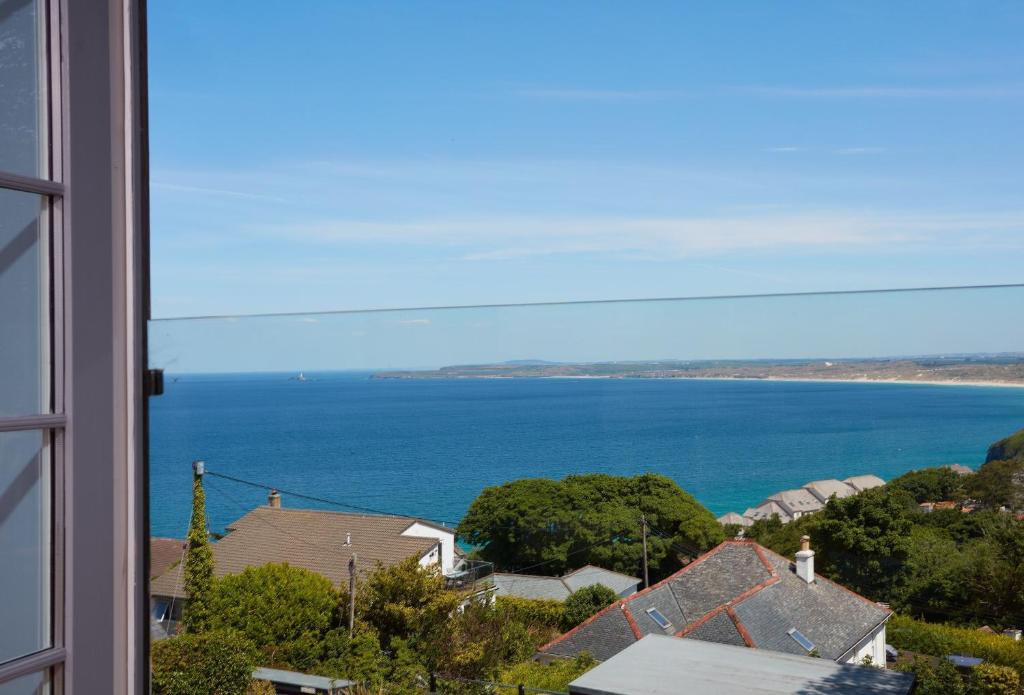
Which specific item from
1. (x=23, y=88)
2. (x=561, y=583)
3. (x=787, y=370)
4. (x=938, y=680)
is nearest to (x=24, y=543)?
(x=23, y=88)

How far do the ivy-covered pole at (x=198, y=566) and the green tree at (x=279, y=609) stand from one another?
4 centimetres

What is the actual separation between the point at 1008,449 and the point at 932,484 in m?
0.28

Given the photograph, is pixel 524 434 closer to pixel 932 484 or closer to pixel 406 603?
pixel 406 603

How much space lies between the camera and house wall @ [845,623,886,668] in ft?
9.89

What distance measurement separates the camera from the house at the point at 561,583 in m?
3.66

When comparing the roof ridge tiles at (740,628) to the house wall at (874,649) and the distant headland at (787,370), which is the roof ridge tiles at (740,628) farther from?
the distant headland at (787,370)

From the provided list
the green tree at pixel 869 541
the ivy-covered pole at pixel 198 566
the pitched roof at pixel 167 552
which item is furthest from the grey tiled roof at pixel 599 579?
the pitched roof at pixel 167 552

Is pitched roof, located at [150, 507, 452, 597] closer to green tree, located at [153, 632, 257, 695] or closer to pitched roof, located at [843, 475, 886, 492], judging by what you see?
green tree, located at [153, 632, 257, 695]

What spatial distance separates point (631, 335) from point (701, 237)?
11.0 feet

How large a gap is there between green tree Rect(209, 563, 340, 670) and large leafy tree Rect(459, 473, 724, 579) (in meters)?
0.71

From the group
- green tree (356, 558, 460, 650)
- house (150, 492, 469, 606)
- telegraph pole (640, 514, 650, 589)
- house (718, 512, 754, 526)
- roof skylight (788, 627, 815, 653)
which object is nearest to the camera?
roof skylight (788, 627, 815, 653)

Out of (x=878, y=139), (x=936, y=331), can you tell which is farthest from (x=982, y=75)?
(x=936, y=331)

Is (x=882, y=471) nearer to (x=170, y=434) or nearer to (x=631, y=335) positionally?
(x=631, y=335)

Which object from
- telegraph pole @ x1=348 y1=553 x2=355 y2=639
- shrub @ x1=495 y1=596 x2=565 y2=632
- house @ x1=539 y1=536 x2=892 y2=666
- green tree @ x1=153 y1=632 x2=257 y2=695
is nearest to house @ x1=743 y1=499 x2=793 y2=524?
house @ x1=539 y1=536 x2=892 y2=666
